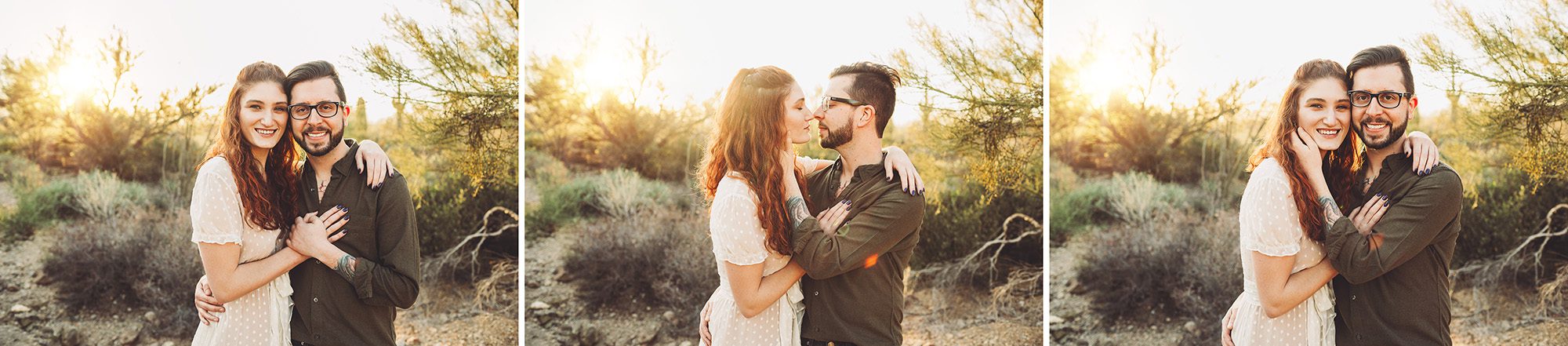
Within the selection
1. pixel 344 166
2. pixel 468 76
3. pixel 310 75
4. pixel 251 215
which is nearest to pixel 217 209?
pixel 251 215

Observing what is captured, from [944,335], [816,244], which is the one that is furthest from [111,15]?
[944,335]

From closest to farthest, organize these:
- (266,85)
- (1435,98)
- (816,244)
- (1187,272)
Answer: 1. (816,244)
2. (266,85)
3. (1435,98)
4. (1187,272)

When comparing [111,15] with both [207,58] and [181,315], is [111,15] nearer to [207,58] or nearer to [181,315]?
[207,58]

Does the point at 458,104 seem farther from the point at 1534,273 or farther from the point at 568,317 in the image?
the point at 1534,273

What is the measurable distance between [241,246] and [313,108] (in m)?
0.51

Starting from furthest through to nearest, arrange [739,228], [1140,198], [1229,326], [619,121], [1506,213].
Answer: [619,121] < [1140,198] < [1506,213] < [1229,326] < [739,228]

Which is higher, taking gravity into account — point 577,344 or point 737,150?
point 737,150

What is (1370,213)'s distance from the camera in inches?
173

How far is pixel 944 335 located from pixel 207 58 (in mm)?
3082

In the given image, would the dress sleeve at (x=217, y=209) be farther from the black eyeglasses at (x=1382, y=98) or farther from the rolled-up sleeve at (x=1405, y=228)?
the black eyeglasses at (x=1382, y=98)

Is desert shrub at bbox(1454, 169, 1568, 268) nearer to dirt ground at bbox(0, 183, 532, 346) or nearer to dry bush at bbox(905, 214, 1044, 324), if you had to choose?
dry bush at bbox(905, 214, 1044, 324)

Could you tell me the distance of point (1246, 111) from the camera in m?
5.36

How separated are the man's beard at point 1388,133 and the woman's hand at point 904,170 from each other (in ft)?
4.70

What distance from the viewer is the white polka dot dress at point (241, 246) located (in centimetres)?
443
